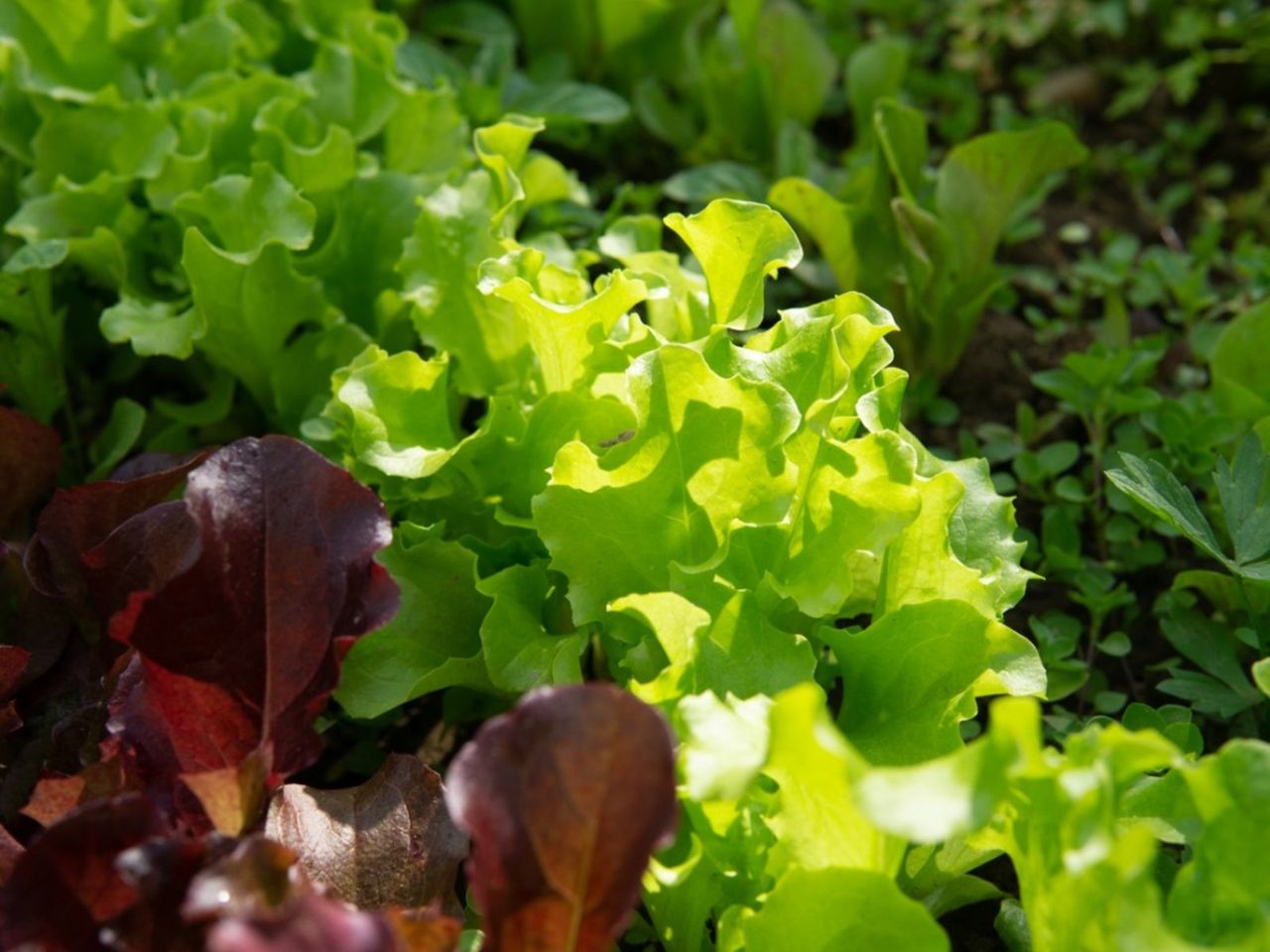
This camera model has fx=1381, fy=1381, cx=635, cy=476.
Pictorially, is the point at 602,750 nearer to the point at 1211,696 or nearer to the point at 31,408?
the point at 1211,696

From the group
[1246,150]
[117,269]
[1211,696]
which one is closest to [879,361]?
[1211,696]

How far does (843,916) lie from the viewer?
3.29 ft

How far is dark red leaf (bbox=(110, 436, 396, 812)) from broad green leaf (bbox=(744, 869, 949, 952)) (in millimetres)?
392

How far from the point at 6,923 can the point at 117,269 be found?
939mm

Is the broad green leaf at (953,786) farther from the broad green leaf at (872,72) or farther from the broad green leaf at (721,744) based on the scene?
the broad green leaf at (872,72)

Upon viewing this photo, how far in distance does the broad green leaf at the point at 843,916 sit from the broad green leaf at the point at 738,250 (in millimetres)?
534

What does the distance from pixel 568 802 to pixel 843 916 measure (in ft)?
0.76

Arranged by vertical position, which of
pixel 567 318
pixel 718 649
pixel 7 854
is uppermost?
pixel 567 318

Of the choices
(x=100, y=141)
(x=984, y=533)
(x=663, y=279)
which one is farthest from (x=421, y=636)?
(x=100, y=141)

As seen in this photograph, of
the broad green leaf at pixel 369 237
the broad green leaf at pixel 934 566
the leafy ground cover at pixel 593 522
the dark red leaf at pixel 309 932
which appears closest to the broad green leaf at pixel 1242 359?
the leafy ground cover at pixel 593 522

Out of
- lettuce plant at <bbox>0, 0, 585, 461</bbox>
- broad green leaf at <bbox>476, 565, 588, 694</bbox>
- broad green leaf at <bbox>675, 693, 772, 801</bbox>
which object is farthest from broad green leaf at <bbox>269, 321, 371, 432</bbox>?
broad green leaf at <bbox>675, 693, 772, 801</bbox>

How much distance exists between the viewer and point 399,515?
1.52 meters

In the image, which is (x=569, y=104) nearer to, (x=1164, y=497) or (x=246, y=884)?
(x=1164, y=497)

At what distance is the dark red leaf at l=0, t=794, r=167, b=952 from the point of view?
3.19ft
